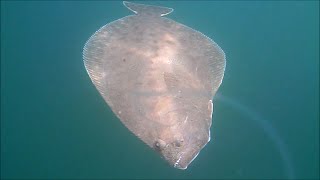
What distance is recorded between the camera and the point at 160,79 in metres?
4.88

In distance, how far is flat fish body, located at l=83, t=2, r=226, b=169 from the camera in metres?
4.30

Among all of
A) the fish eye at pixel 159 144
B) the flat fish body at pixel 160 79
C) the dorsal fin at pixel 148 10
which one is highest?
the dorsal fin at pixel 148 10

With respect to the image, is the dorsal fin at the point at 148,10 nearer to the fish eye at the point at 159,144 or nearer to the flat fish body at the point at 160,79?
the flat fish body at the point at 160,79

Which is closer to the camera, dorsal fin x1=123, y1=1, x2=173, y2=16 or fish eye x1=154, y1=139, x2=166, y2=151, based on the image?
fish eye x1=154, y1=139, x2=166, y2=151

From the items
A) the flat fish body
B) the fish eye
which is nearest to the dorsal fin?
the flat fish body

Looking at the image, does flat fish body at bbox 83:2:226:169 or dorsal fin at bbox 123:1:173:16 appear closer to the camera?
flat fish body at bbox 83:2:226:169

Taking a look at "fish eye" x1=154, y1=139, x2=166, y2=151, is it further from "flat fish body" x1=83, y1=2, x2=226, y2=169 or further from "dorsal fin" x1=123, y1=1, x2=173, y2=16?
"dorsal fin" x1=123, y1=1, x2=173, y2=16

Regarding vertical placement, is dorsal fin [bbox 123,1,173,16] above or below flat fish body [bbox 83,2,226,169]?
above

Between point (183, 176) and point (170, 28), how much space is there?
5.66 meters

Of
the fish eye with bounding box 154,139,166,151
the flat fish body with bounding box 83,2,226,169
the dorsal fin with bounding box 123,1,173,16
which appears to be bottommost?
the fish eye with bounding box 154,139,166,151

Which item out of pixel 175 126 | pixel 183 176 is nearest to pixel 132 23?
pixel 175 126

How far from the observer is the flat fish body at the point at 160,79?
4.30 meters

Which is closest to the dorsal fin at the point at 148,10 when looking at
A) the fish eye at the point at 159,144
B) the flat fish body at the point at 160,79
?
the flat fish body at the point at 160,79

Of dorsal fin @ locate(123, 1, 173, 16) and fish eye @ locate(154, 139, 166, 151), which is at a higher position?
dorsal fin @ locate(123, 1, 173, 16)
